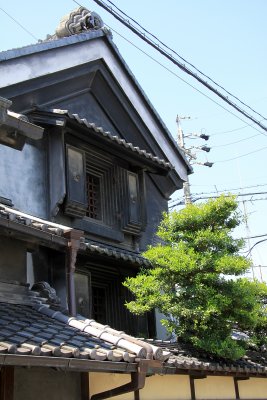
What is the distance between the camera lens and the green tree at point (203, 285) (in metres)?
11.6

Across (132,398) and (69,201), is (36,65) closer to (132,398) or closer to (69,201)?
(69,201)

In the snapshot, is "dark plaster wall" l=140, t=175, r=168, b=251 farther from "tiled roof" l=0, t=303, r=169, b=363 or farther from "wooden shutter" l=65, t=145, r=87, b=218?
"tiled roof" l=0, t=303, r=169, b=363

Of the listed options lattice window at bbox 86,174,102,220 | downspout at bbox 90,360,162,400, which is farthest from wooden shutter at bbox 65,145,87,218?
downspout at bbox 90,360,162,400

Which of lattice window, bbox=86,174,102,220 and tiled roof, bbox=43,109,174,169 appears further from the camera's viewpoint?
lattice window, bbox=86,174,102,220

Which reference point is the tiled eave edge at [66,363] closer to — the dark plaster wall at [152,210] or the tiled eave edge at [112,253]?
the tiled eave edge at [112,253]

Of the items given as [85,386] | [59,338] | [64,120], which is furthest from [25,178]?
[59,338]

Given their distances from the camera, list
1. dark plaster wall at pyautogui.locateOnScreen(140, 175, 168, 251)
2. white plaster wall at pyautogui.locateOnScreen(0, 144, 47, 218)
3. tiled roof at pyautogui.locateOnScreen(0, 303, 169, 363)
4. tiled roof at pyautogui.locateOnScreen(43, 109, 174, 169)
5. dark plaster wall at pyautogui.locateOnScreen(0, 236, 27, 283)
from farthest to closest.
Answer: dark plaster wall at pyautogui.locateOnScreen(140, 175, 168, 251)
tiled roof at pyautogui.locateOnScreen(43, 109, 174, 169)
white plaster wall at pyautogui.locateOnScreen(0, 144, 47, 218)
dark plaster wall at pyautogui.locateOnScreen(0, 236, 27, 283)
tiled roof at pyautogui.locateOnScreen(0, 303, 169, 363)

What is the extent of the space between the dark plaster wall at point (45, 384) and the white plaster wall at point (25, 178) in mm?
5035

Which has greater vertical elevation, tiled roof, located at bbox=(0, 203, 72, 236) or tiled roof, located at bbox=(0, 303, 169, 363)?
tiled roof, located at bbox=(0, 203, 72, 236)

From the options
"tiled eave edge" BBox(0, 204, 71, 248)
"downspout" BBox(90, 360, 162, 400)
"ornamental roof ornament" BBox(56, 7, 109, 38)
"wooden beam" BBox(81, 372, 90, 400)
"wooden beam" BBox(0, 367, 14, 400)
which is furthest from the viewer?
"ornamental roof ornament" BBox(56, 7, 109, 38)

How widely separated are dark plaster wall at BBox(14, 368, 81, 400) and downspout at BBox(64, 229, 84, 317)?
1.38 m

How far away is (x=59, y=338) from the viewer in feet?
23.4

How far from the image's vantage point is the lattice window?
14.6 meters

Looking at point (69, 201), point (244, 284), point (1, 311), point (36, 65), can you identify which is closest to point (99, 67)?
point (36, 65)
